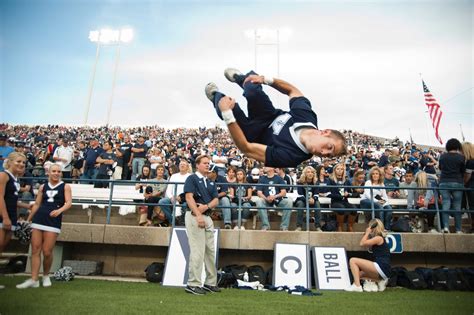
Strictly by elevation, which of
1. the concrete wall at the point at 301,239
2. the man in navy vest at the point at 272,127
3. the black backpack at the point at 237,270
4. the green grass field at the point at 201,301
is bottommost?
the green grass field at the point at 201,301

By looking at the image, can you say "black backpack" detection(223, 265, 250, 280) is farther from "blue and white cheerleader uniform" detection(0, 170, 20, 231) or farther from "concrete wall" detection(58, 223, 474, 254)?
"blue and white cheerleader uniform" detection(0, 170, 20, 231)

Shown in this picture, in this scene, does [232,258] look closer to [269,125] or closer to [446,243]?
[446,243]

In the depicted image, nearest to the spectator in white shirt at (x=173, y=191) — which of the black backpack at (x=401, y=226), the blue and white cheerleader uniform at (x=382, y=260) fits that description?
the blue and white cheerleader uniform at (x=382, y=260)

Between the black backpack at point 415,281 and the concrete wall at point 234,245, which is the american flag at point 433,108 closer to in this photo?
the concrete wall at point 234,245

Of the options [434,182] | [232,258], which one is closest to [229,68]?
[232,258]

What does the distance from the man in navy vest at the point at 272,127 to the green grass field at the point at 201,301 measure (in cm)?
264

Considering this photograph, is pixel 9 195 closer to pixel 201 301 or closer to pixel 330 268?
pixel 201 301

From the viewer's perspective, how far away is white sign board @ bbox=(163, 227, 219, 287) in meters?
8.32

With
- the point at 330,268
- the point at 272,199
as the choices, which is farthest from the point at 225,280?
the point at 330,268

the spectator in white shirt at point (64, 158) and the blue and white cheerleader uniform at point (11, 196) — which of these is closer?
the blue and white cheerleader uniform at point (11, 196)

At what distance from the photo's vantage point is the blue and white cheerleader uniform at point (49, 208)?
706 cm

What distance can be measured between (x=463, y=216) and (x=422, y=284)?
3234mm

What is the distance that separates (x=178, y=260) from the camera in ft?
28.3

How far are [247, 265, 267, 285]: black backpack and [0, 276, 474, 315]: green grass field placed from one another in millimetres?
1038
